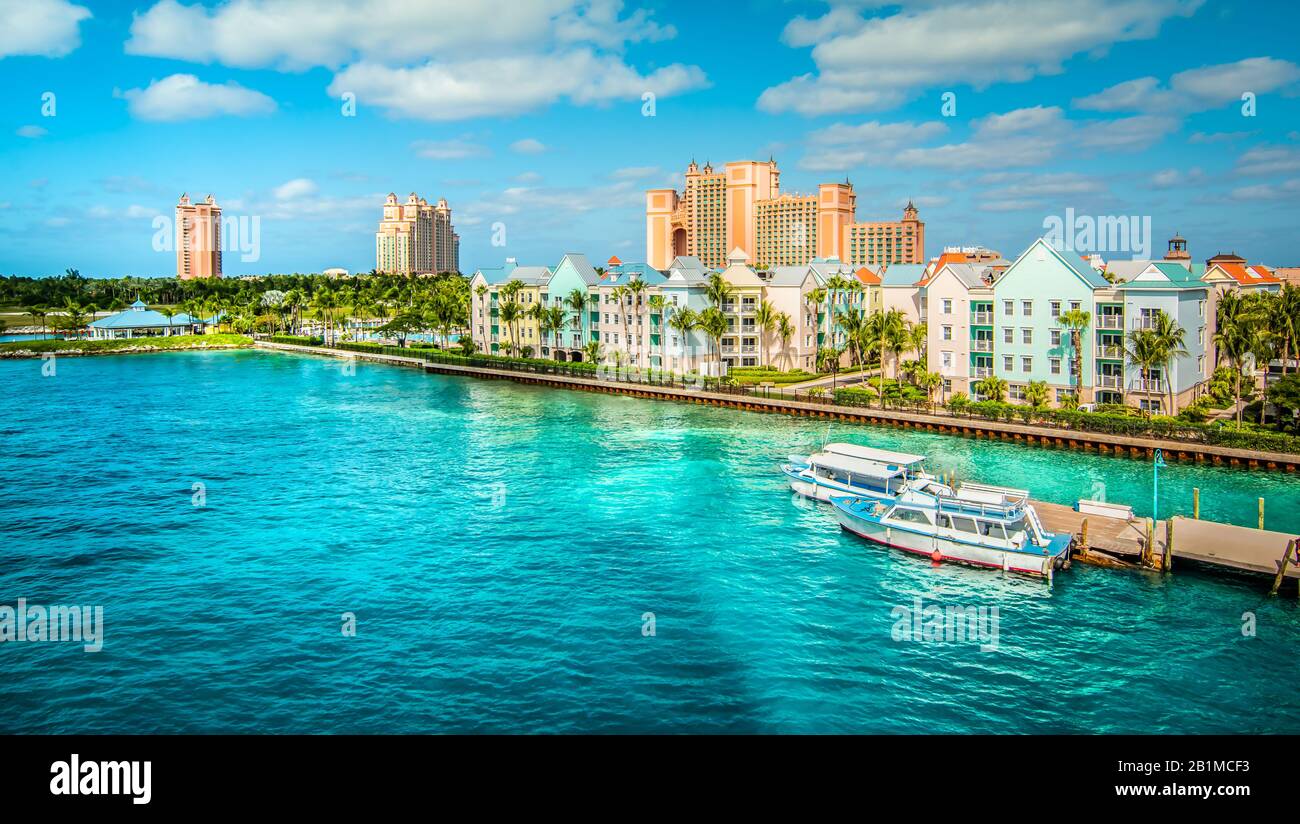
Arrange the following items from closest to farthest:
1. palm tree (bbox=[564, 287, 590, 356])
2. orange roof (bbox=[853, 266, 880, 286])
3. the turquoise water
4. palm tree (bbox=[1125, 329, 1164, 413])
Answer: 1. the turquoise water
2. palm tree (bbox=[1125, 329, 1164, 413])
3. orange roof (bbox=[853, 266, 880, 286])
4. palm tree (bbox=[564, 287, 590, 356])

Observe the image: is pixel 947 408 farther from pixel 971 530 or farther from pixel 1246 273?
pixel 1246 273

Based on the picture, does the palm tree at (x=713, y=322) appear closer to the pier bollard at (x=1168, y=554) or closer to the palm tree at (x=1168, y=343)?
the palm tree at (x=1168, y=343)

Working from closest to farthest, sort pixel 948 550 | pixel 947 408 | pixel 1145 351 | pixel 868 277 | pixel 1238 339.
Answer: pixel 948 550, pixel 1238 339, pixel 1145 351, pixel 947 408, pixel 868 277

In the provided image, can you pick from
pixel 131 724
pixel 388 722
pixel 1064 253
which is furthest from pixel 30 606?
pixel 1064 253

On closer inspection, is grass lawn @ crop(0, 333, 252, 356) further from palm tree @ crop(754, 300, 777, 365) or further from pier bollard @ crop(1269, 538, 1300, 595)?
pier bollard @ crop(1269, 538, 1300, 595)

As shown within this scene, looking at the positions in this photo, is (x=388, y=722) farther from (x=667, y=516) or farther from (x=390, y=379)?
(x=390, y=379)

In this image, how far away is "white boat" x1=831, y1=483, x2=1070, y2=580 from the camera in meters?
39.9

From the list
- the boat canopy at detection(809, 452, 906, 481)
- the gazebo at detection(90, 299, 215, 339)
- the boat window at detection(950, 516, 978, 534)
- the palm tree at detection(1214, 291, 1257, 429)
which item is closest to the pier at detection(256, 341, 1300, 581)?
→ the boat window at detection(950, 516, 978, 534)

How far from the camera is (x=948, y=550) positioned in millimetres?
41719

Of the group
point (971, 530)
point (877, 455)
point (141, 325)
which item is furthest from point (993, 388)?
point (141, 325)

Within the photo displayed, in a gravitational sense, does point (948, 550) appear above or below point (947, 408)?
below

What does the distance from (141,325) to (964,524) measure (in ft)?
602

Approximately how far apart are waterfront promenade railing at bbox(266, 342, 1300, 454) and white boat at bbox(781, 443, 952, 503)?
1909 cm

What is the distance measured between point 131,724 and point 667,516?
27125 mm
